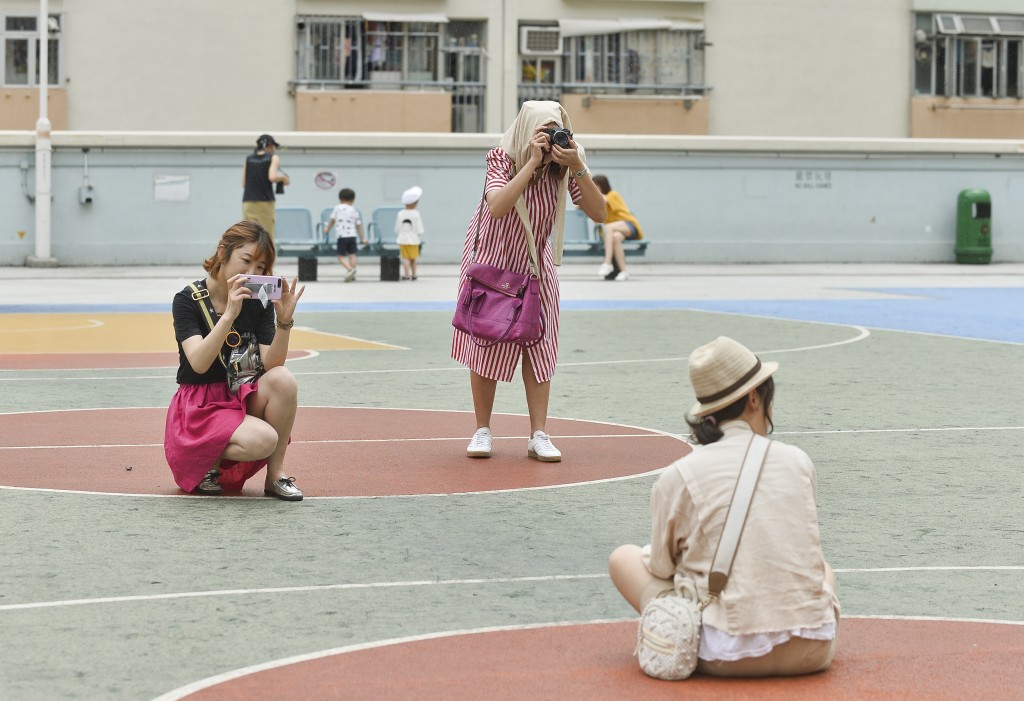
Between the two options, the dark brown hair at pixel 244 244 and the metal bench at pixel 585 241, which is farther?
the metal bench at pixel 585 241

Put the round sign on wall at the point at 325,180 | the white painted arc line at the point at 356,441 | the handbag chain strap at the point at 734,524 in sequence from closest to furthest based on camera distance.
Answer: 1. the handbag chain strap at the point at 734,524
2. the white painted arc line at the point at 356,441
3. the round sign on wall at the point at 325,180

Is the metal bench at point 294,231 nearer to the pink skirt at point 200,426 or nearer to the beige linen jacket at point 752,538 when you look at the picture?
the pink skirt at point 200,426

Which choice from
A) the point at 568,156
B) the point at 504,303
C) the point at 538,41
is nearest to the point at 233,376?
the point at 504,303

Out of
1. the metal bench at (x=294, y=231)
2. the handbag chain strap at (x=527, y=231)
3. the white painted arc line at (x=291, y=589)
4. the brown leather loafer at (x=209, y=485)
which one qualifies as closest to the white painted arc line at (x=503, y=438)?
the handbag chain strap at (x=527, y=231)

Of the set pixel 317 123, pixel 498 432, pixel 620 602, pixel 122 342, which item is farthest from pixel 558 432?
pixel 317 123

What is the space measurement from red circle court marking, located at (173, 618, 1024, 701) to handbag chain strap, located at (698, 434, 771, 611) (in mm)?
303

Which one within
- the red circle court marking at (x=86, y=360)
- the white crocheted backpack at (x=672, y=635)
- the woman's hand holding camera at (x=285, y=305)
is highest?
the woman's hand holding camera at (x=285, y=305)

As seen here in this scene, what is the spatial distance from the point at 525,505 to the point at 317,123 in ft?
107

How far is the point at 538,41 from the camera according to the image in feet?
134

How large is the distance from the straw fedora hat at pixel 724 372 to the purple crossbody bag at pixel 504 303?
156 inches

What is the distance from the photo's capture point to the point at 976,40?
142 ft

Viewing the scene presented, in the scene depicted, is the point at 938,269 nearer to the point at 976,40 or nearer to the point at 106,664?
the point at 976,40

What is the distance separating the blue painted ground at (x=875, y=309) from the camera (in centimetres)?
1856

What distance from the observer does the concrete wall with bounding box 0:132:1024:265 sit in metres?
30.7
